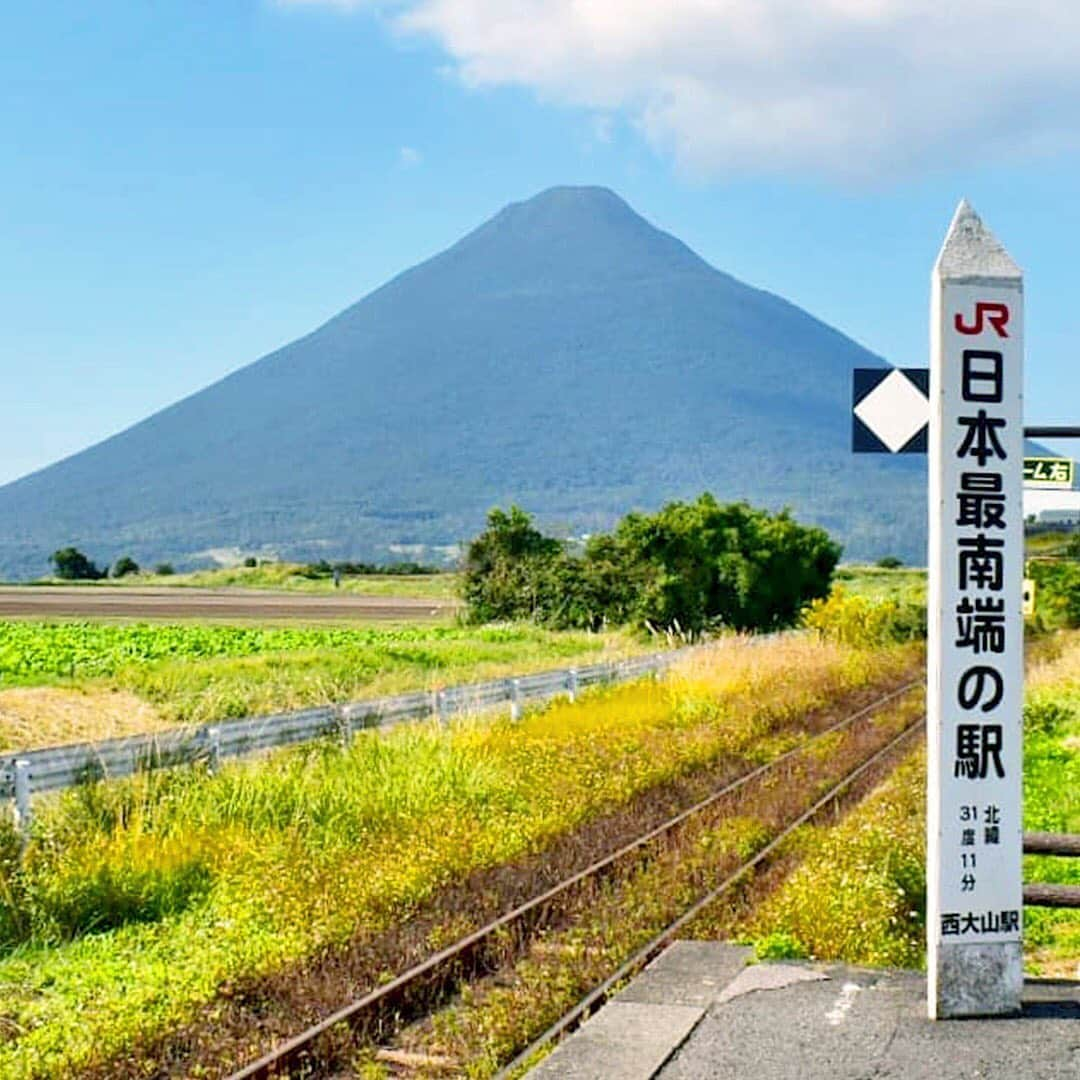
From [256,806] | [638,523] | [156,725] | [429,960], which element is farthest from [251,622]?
[429,960]

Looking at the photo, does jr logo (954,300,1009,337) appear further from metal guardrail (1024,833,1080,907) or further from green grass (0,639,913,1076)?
green grass (0,639,913,1076)

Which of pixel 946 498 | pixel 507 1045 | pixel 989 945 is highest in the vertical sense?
A: pixel 946 498

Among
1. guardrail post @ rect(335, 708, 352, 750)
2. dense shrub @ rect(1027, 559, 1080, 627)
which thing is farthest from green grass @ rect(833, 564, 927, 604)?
guardrail post @ rect(335, 708, 352, 750)

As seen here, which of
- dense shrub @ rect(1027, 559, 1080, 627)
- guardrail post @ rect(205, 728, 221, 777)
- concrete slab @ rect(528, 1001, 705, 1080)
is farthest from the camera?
dense shrub @ rect(1027, 559, 1080, 627)

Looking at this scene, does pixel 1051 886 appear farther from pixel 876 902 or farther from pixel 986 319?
pixel 986 319

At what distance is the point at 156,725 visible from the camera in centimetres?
2027

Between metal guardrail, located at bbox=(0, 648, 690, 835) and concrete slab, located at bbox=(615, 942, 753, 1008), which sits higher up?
metal guardrail, located at bbox=(0, 648, 690, 835)

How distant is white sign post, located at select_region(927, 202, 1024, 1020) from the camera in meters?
6.69

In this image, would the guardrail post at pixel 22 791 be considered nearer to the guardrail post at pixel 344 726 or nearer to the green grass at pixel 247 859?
the green grass at pixel 247 859

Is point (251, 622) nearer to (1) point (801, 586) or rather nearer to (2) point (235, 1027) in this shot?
(1) point (801, 586)

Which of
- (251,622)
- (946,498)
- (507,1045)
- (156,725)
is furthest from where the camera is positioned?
(251,622)

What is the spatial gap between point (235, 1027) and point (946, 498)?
380cm

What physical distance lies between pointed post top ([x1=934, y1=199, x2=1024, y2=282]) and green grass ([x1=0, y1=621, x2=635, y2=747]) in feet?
36.5

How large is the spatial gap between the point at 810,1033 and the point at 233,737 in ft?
24.7
